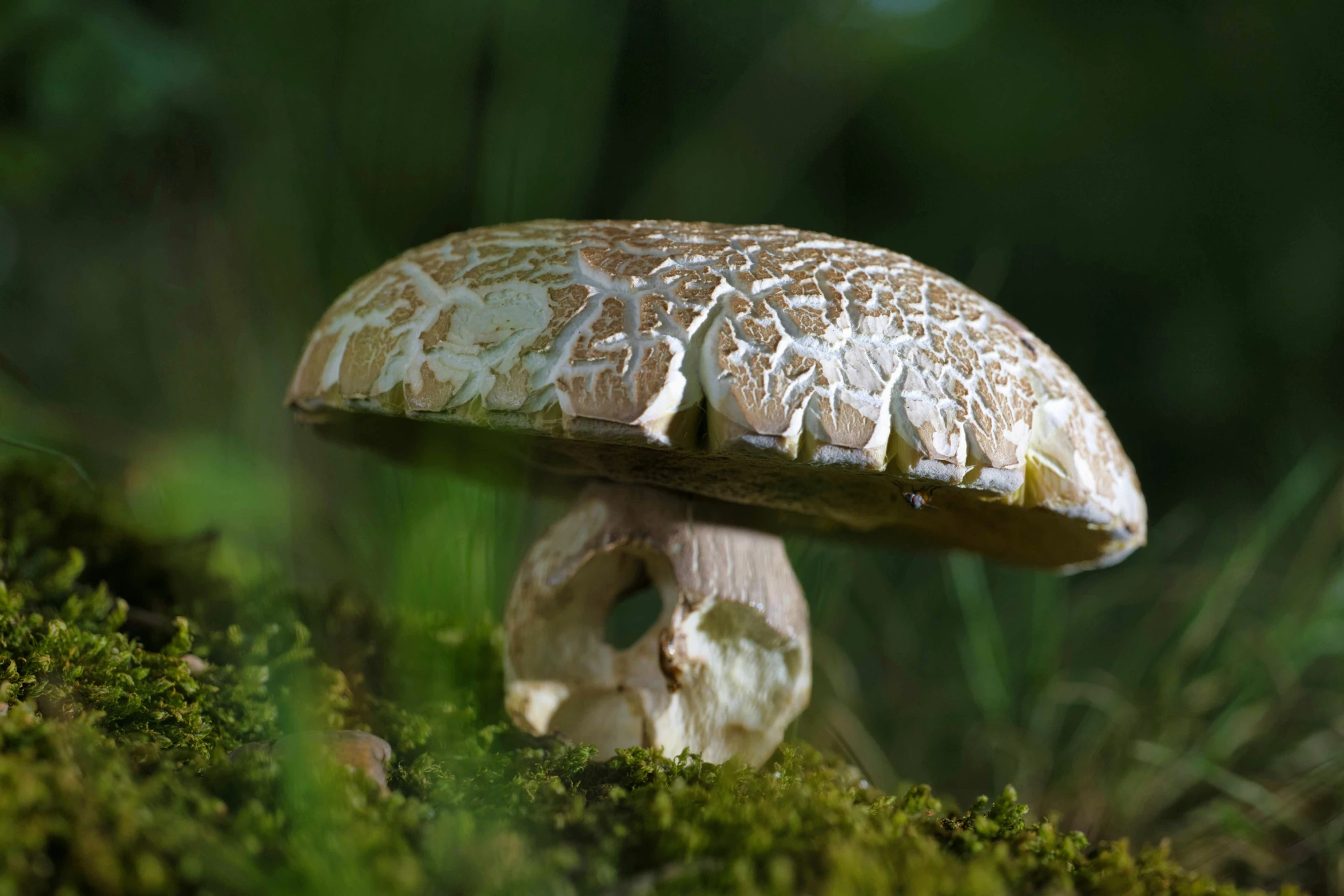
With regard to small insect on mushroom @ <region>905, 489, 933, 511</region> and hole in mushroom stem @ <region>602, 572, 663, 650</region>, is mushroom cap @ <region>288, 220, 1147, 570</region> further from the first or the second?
hole in mushroom stem @ <region>602, 572, 663, 650</region>

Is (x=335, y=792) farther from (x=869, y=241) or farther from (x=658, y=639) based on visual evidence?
(x=869, y=241)

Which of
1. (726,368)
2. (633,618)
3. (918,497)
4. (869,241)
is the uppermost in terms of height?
(869,241)

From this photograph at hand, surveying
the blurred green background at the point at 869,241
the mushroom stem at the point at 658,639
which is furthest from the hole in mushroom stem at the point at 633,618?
the mushroom stem at the point at 658,639

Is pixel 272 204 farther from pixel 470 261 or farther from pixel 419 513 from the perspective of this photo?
pixel 470 261

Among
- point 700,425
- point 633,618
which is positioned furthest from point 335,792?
point 633,618

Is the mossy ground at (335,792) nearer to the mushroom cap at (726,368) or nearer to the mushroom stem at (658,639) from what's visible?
the mushroom stem at (658,639)

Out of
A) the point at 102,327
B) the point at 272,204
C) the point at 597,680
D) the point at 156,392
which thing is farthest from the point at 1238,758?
the point at 102,327

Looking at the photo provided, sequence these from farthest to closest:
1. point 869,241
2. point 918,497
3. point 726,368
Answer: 1. point 869,241
2. point 918,497
3. point 726,368
